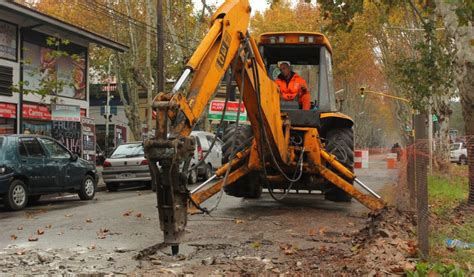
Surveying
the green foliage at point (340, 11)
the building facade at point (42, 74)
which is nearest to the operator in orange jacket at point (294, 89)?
the green foliage at point (340, 11)

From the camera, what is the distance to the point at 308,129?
9.73 meters

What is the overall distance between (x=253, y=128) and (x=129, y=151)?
9.29 meters

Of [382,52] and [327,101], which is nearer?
[327,101]

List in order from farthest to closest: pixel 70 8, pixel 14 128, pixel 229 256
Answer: pixel 70 8 → pixel 14 128 → pixel 229 256

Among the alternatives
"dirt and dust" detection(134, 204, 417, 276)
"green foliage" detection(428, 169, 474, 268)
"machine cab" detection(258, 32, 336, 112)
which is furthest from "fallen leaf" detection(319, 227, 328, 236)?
"machine cab" detection(258, 32, 336, 112)

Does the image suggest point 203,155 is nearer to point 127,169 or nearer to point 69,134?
point 127,169

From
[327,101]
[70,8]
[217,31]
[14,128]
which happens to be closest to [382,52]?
[70,8]

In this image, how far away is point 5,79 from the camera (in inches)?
733

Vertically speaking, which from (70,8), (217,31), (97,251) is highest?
(70,8)

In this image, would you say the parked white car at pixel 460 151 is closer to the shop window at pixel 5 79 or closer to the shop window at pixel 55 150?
the shop window at pixel 55 150

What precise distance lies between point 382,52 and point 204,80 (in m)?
29.4

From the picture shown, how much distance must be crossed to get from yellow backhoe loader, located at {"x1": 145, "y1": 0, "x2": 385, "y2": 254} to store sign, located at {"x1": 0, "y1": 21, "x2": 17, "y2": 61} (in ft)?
36.7

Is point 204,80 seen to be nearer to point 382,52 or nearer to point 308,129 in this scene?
point 308,129

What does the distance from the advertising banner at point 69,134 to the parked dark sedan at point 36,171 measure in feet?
25.3
